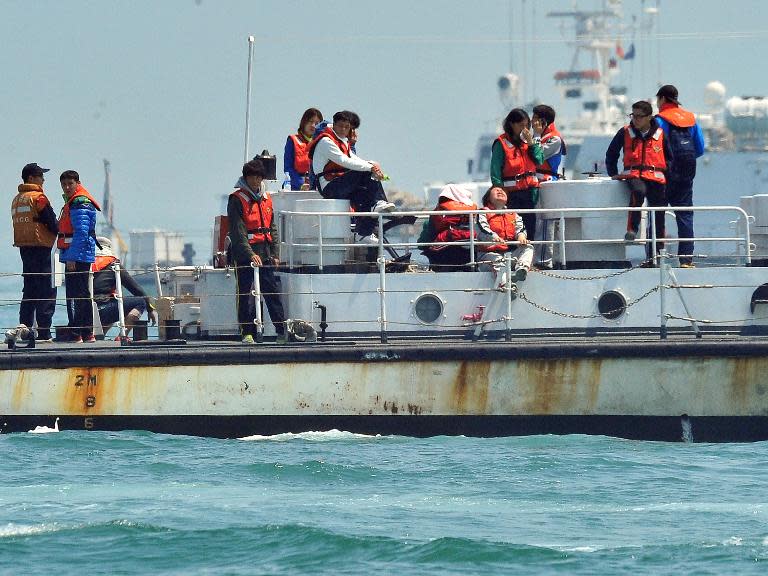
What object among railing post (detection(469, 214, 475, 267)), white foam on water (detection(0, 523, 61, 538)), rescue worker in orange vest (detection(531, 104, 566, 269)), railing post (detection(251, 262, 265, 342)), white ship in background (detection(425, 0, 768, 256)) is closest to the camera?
white foam on water (detection(0, 523, 61, 538))

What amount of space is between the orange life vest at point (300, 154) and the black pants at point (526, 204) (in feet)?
7.39

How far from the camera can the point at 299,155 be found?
642 inches

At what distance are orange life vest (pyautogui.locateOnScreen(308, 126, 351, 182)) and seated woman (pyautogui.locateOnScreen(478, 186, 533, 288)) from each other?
4.68ft

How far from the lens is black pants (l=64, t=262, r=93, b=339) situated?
15164mm

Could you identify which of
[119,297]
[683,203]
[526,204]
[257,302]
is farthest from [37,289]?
[683,203]

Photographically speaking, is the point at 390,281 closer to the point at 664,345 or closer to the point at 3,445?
the point at 664,345

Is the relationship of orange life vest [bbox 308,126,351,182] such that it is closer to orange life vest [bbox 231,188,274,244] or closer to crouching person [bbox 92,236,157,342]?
orange life vest [bbox 231,188,274,244]

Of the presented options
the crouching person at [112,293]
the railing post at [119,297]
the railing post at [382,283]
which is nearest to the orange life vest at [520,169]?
the railing post at [382,283]

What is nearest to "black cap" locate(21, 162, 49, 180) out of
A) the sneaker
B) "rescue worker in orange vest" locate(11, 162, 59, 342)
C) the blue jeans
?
"rescue worker in orange vest" locate(11, 162, 59, 342)

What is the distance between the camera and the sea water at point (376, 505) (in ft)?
35.9

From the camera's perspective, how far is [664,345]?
14.1 meters

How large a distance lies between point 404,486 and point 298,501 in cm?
93

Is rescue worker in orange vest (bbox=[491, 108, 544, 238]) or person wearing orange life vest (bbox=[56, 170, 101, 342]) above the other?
rescue worker in orange vest (bbox=[491, 108, 544, 238])

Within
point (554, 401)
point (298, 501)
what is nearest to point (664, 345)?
point (554, 401)
